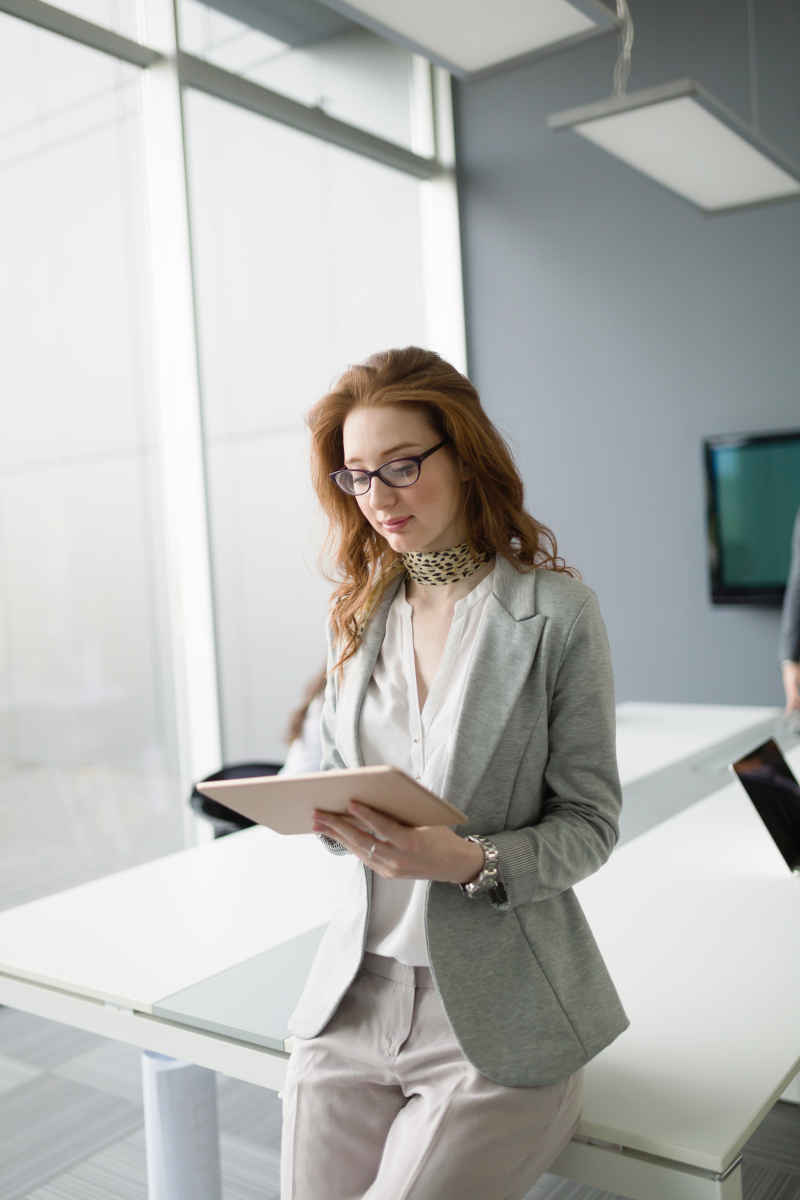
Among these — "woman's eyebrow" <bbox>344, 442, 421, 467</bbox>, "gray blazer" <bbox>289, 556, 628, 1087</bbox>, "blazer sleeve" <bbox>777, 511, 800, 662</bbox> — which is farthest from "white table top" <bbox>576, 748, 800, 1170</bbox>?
"blazer sleeve" <bbox>777, 511, 800, 662</bbox>

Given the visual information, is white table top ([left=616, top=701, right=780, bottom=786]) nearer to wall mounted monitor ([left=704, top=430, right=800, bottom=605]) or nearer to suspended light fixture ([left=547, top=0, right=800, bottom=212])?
wall mounted monitor ([left=704, top=430, right=800, bottom=605])

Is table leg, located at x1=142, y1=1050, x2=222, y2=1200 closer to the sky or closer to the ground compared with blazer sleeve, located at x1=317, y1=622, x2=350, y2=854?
closer to the ground

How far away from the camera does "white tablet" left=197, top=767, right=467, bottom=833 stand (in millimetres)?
984

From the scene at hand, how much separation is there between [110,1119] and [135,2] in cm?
372

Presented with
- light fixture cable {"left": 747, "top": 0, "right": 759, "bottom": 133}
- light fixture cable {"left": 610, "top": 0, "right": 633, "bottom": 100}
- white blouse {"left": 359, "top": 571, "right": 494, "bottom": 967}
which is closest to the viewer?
white blouse {"left": 359, "top": 571, "right": 494, "bottom": 967}

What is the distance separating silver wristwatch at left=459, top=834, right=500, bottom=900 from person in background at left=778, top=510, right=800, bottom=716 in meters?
2.42

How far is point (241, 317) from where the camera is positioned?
4.57m

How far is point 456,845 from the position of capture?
43.5 inches

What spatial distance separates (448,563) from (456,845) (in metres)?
0.41

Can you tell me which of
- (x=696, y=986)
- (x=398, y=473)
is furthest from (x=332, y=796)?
(x=696, y=986)

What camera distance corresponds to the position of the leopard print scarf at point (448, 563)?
1368mm

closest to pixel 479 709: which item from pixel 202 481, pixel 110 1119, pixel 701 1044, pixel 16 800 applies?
pixel 701 1044

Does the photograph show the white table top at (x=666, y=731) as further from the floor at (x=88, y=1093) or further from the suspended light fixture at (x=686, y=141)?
the suspended light fixture at (x=686, y=141)

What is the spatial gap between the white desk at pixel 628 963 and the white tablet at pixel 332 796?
454 mm
